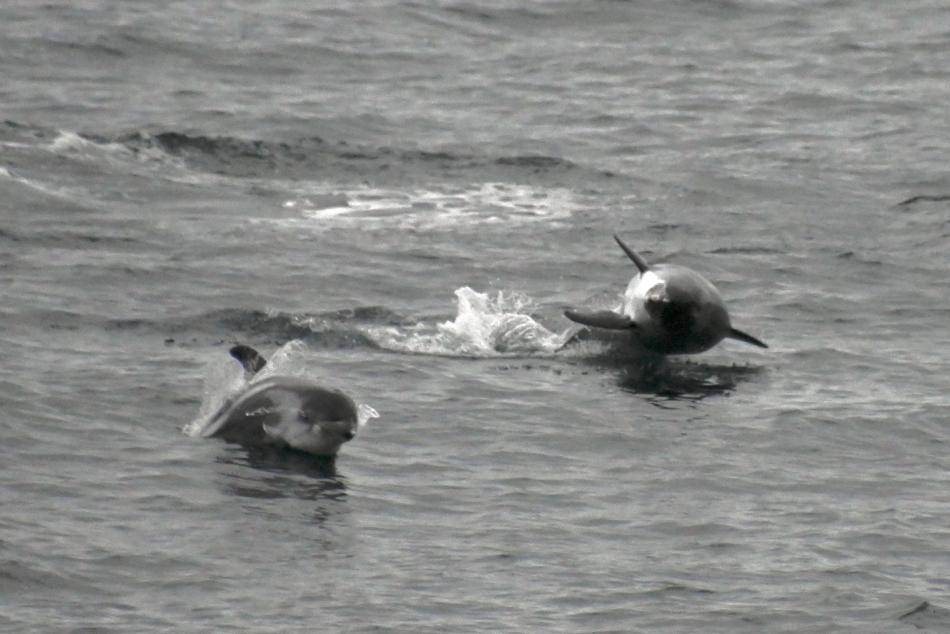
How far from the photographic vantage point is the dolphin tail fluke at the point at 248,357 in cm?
1909

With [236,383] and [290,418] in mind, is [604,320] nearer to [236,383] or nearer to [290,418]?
[236,383]

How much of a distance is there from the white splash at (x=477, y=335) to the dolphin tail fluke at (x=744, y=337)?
1648 mm

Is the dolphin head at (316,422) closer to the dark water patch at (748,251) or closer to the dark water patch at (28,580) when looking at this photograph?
the dark water patch at (28,580)

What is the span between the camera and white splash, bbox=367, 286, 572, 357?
71.8 feet

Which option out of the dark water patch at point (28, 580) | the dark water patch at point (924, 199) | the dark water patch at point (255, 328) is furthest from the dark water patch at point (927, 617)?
the dark water patch at point (924, 199)

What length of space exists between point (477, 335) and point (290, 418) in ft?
14.9

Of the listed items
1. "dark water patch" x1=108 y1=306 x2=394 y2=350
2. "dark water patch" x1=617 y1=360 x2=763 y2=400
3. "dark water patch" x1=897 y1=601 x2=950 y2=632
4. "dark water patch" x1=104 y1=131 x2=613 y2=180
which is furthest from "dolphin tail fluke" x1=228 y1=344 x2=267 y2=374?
"dark water patch" x1=104 y1=131 x2=613 y2=180

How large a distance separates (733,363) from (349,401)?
5200mm

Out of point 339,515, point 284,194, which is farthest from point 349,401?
point 284,194

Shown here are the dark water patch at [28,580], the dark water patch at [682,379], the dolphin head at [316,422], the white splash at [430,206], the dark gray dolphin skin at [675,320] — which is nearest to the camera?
the dark water patch at [28,580]


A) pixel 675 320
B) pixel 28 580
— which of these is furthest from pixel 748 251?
pixel 28 580

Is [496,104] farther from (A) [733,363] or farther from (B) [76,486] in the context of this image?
(B) [76,486]

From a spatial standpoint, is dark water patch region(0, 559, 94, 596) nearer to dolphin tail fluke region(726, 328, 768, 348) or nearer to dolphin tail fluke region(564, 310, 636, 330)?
dolphin tail fluke region(564, 310, 636, 330)

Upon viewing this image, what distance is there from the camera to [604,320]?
70.7 ft
